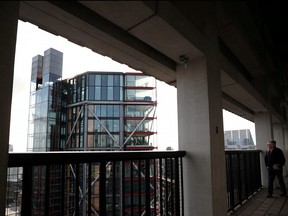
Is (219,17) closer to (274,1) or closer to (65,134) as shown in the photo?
(274,1)

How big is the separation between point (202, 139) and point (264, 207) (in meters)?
2.78

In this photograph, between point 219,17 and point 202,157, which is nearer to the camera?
point 202,157

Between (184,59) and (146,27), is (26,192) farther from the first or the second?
(184,59)

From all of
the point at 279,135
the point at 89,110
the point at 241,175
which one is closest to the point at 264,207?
the point at 241,175

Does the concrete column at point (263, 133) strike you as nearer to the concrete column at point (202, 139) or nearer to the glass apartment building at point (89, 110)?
the concrete column at point (202, 139)

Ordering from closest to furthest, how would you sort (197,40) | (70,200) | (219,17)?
(197,40) → (219,17) → (70,200)

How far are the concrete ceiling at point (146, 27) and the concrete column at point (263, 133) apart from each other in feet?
12.7

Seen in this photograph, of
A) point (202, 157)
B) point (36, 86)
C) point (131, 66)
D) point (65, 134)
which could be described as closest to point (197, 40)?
point (131, 66)

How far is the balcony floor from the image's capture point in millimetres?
3742

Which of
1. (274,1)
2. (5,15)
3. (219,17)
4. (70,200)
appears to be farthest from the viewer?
(274,1)

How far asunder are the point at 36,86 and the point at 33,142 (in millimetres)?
2424

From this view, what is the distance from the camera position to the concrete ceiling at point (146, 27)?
1.60 meters

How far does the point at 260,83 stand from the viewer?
5574mm

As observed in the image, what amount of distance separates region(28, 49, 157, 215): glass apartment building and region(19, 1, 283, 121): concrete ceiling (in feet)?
24.7
